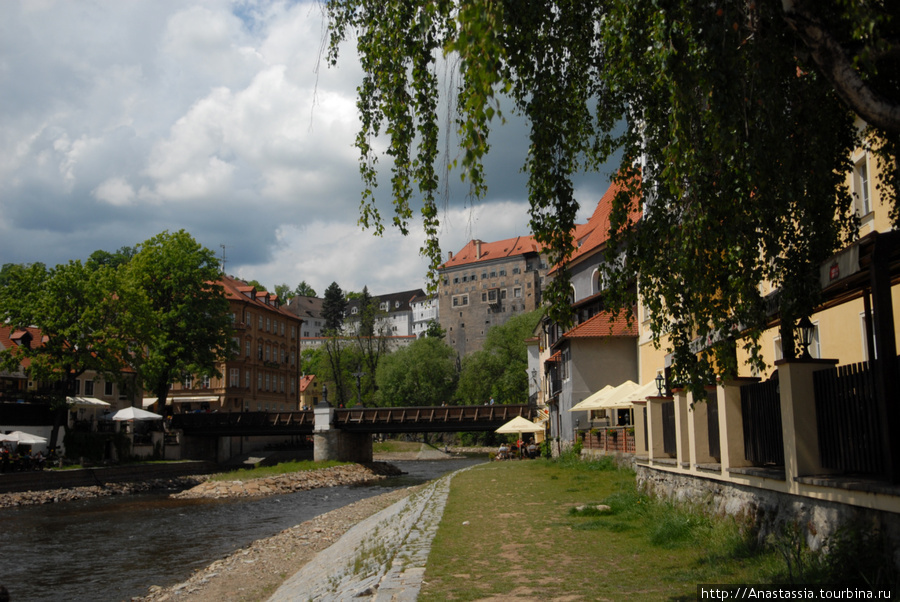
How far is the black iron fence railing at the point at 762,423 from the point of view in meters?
8.59

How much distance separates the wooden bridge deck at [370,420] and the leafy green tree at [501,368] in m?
27.1

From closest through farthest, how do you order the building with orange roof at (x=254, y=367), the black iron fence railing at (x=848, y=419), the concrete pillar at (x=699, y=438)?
the black iron fence railing at (x=848, y=419) < the concrete pillar at (x=699, y=438) < the building with orange roof at (x=254, y=367)

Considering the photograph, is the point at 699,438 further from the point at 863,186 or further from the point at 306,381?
the point at 306,381

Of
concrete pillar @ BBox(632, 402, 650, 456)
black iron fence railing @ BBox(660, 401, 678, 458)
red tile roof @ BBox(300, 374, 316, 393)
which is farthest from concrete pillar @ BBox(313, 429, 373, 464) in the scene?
red tile roof @ BBox(300, 374, 316, 393)

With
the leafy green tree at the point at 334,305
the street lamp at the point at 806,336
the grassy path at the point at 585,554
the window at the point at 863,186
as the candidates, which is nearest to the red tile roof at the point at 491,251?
the leafy green tree at the point at 334,305

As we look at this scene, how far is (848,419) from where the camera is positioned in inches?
277

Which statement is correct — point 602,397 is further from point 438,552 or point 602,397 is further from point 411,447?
point 411,447

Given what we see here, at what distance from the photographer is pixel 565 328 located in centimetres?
704

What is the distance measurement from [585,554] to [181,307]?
45.4 m

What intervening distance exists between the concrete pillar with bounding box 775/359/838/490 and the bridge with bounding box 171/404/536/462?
141 feet

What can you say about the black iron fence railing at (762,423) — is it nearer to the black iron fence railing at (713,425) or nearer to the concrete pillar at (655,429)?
the black iron fence railing at (713,425)

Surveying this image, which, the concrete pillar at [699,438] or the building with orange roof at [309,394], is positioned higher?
the building with orange roof at [309,394]

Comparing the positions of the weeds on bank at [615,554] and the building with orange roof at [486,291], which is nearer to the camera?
the weeds on bank at [615,554]

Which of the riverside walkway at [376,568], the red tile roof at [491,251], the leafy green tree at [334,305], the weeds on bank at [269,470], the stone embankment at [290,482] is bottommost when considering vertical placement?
the stone embankment at [290,482]
